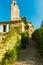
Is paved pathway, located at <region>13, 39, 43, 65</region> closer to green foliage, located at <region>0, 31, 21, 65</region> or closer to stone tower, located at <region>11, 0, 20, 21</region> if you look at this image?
green foliage, located at <region>0, 31, 21, 65</region>

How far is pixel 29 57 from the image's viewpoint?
25.6 m

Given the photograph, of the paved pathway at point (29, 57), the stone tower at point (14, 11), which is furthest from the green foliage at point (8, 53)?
the stone tower at point (14, 11)

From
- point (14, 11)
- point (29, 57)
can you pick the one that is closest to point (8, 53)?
point (29, 57)

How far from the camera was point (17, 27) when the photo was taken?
3559 centimetres

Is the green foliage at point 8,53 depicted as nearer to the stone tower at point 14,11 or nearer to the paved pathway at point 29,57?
the paved pathway at point 29,57

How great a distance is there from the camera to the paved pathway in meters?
23.2

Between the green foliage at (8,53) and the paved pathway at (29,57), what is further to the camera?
the paved pathway at (29,57)

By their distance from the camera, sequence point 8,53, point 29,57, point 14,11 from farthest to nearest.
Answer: point 14,11, point 29,57, point 8,53

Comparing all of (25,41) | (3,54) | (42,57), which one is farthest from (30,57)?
(25,41)

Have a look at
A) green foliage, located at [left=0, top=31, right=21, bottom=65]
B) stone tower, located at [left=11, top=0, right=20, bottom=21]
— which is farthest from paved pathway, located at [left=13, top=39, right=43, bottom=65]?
stone tower, located at [left=11, top=0, right=20, bottom=21]

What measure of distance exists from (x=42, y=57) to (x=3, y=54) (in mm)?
6138

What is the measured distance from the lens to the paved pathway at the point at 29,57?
2318 centimetres

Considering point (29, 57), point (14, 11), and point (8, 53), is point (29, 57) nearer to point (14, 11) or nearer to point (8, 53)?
point (8, 53)

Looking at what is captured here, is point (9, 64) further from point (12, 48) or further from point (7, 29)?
point (7, 29)
